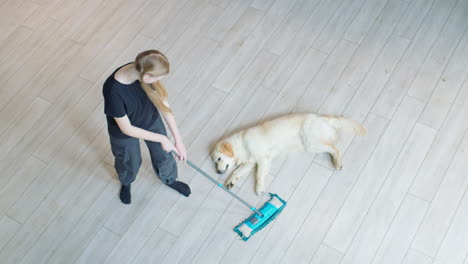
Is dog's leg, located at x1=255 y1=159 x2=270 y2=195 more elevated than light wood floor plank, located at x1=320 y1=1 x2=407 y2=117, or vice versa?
light wood floor plank, located at x1=320 y1=1 x2=407 y2=117

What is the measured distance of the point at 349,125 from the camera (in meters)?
2.65

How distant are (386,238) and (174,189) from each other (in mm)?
1159

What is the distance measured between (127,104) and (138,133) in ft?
0.49

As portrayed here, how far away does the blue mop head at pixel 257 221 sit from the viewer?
244cm

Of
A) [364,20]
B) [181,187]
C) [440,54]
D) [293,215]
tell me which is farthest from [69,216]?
[440,54]

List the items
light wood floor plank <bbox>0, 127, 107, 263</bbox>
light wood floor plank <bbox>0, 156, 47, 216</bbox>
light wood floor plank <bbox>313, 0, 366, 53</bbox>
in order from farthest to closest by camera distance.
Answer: light wood floor plank <bbox>313, 0, 366, 53</bbox> < light wood floor plank <bbox>0, 156, 47, 216</bbox> < light wood floor plank <bbox>0, 127, 107, 263</bbox>

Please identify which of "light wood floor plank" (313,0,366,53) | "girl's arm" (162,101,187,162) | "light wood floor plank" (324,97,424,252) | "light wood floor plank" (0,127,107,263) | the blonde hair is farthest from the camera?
"light wood floor plank" (313,0,366,53)

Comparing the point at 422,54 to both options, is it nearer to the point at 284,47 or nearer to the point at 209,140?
the point at 284,47

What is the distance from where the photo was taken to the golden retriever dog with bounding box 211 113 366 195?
2559 mm

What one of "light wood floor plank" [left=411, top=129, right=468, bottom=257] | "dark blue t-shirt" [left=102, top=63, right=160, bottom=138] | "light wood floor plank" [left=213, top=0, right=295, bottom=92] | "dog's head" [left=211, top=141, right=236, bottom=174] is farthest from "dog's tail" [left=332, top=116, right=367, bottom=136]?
"dark blue t-shirt" [left=102, top=63, right=160, bottom=138]

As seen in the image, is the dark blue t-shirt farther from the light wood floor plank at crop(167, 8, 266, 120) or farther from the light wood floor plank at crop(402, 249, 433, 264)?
the light wood floor plank at crop(402, 249, 433, 264)

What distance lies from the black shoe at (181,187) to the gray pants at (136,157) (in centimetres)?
6

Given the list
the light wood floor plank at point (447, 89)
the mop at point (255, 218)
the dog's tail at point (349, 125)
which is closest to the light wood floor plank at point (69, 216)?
the mop at point (255, 218)

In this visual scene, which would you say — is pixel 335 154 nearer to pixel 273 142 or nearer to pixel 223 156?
pixel 273 142
